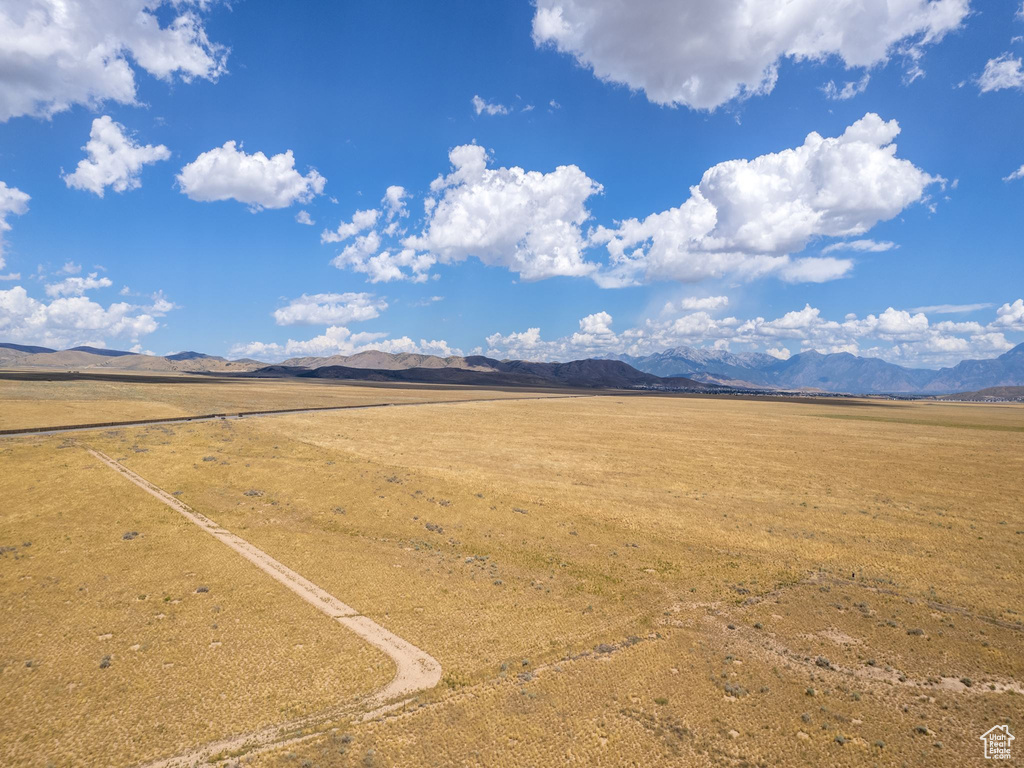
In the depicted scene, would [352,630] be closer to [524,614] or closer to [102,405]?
[524,614]

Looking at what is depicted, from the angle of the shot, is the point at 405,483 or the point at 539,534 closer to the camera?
the point at 539,534

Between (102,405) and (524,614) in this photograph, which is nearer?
(524,614)

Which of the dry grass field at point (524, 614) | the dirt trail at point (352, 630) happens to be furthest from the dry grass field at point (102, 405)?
the dirt trail at point (352, 630)

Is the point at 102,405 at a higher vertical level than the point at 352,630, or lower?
higher

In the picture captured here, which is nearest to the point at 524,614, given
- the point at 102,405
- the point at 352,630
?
the point at 352,630

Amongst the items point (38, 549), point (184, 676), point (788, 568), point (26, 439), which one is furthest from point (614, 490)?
point (26, 439)

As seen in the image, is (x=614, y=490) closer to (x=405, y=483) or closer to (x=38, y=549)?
(x=405, y=483)
